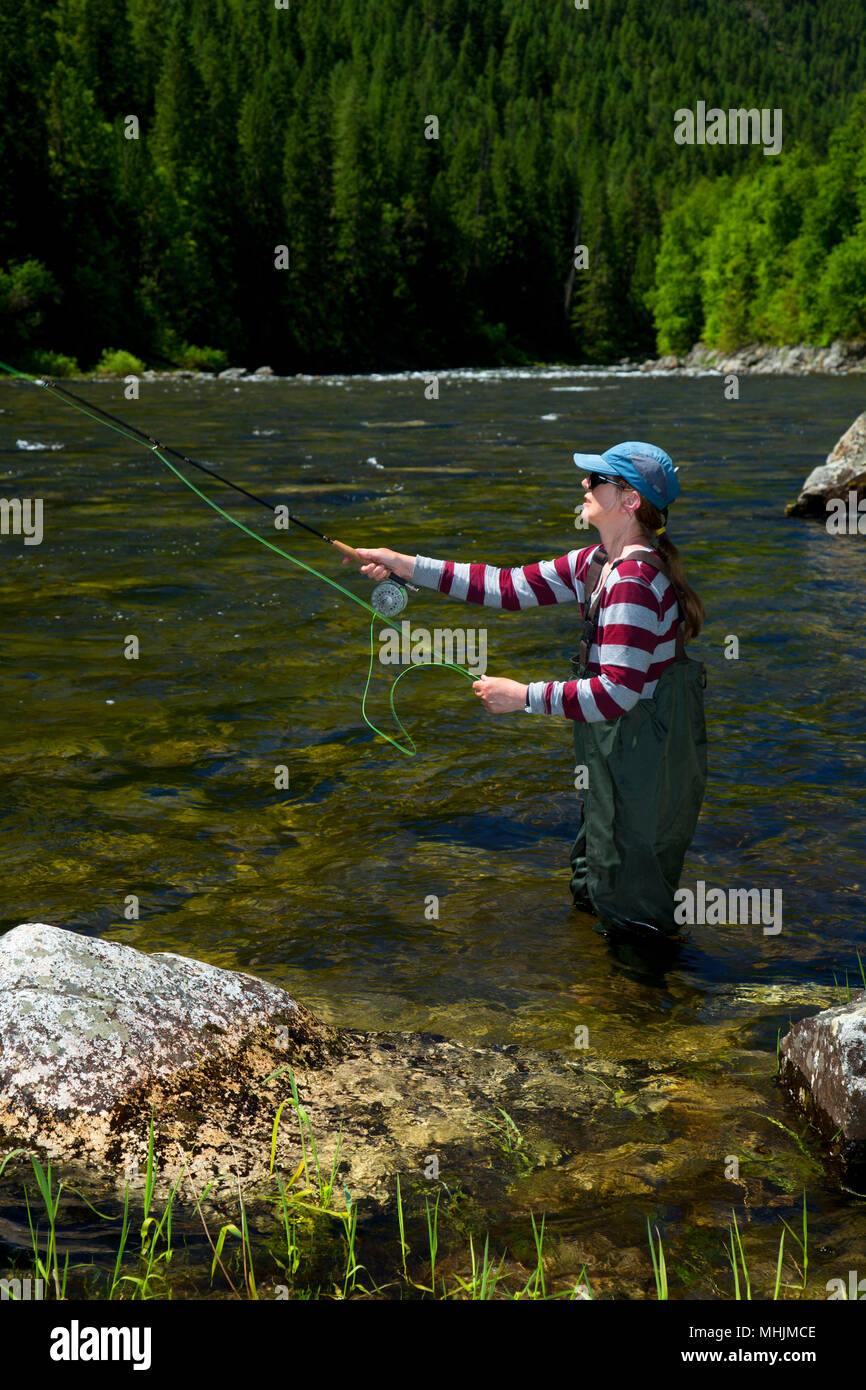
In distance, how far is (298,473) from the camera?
851 inches

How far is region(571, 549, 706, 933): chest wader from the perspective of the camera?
487 centimetres

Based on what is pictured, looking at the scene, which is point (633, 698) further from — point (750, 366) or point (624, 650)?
point (750, 366)

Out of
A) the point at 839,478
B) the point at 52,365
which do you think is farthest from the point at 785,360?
the point at 839,478

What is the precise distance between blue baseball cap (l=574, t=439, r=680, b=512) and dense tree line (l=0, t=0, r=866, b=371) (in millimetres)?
59761

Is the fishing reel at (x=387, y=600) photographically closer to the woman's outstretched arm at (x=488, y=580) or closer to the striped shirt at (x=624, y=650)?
the woman's outstretched arm at (x=488, y=580)

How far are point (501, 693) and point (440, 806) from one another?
2.40 meters

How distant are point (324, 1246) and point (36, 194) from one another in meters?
72.8

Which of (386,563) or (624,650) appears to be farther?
(386,563)

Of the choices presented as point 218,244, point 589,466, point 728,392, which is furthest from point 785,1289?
point 218,244

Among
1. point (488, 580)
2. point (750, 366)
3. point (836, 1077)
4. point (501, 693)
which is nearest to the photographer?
point (836, 1077)

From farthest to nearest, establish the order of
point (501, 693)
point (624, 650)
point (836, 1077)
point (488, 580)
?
point (488, 580) < point (501, 693) < point (624, 650) < point (836, 1077)

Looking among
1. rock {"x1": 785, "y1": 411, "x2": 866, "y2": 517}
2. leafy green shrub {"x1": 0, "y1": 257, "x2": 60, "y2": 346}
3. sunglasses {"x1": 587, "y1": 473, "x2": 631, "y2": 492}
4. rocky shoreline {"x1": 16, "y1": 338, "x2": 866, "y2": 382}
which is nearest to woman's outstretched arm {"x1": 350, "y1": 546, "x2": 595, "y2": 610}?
sunglasses {"x1": 587, "y1": 473, "x2": 631, "y2": 492}

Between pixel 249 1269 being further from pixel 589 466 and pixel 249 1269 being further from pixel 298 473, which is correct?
pixel 298 473

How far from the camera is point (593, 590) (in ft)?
16.8
